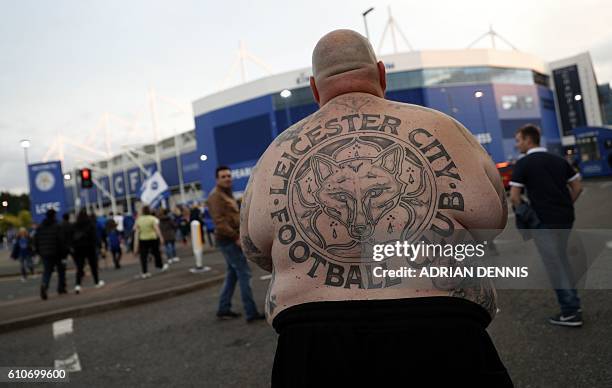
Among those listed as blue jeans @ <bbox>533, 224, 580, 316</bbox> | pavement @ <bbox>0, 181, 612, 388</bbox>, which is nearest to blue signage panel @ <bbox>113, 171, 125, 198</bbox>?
pavement @ <bbox>0, 181, 612, 388</bbox>

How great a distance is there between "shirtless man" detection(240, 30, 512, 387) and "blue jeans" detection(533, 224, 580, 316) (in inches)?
106

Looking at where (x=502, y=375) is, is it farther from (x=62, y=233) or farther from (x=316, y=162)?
(x=62, y=233)

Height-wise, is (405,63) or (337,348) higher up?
(405,63)

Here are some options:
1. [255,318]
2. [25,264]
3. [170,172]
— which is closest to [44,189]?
[25,264]

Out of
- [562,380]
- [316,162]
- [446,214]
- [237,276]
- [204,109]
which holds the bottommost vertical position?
[562,380]

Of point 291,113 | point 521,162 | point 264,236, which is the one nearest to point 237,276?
point 521,162

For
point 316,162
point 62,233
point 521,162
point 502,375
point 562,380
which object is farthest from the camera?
point 62,233

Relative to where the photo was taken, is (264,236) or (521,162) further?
(521,162)

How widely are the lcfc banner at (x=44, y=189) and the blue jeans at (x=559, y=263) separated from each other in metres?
16.3

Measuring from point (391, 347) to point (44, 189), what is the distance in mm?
17595

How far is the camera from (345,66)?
65.7 inches

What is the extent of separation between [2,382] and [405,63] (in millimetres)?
41589

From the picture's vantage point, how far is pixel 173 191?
57938 millimetres

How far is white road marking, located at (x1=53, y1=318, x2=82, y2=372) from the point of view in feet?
14.1
